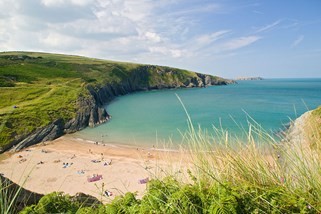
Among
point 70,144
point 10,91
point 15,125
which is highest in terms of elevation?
point 10,91

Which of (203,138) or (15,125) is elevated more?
(203,138)

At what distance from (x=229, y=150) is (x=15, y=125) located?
3308cm

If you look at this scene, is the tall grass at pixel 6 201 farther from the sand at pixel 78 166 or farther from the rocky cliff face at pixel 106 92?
the rocky cliff face at pixel 106 92

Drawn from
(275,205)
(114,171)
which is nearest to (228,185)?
(275,205)

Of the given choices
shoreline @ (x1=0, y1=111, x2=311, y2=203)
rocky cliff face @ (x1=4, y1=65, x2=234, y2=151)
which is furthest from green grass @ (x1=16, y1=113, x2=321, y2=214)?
rocky cliff face @ (x1=4, y1=65, x2=234, y2=151)

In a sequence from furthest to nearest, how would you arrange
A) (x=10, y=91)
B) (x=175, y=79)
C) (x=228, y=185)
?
(x=175, y=79) → (x=10, y=91) → (x=228, y=185)

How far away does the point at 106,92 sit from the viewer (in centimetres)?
7731

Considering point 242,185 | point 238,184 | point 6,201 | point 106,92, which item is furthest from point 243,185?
point 106,92

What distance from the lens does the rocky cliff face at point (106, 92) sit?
3180 centimetres

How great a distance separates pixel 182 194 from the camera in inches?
112

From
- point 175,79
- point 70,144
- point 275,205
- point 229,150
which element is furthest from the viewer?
point 175,79

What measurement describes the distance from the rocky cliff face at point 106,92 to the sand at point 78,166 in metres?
2.77

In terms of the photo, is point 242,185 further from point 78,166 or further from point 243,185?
point 78,166

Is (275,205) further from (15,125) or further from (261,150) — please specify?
(15,125)
